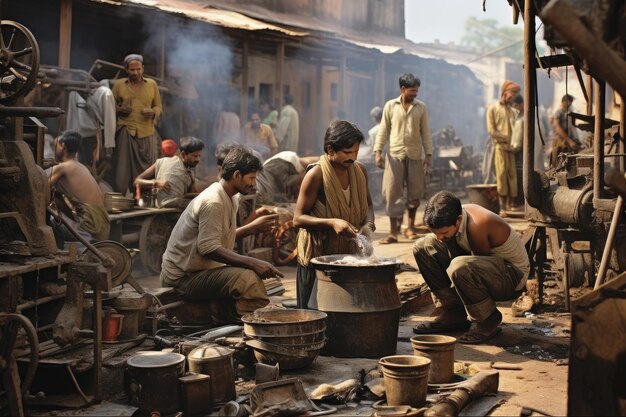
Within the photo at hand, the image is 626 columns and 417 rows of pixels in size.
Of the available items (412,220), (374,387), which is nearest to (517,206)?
(412,220)

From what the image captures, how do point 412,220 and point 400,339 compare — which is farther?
point 412,220

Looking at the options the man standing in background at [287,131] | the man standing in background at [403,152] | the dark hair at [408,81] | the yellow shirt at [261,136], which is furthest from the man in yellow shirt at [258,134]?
the dark hair at [408,81]

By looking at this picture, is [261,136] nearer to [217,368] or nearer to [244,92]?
[244,92]

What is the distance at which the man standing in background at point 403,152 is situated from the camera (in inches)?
496

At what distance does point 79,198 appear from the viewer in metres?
9.37

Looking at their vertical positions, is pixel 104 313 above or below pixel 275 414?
above

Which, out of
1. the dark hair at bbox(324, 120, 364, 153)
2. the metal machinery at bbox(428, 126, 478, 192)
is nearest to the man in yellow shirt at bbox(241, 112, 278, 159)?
the metal machinery at bbox(428, 126, 478, 192)

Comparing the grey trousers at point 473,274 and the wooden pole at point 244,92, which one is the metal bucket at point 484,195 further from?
the grey trousers at point 473,274

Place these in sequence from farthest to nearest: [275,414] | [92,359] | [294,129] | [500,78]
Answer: [500,78] → [294,129] → [92,359] → [275,414]

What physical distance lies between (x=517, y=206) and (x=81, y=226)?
8.65 m

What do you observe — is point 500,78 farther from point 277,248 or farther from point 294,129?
point 277,248

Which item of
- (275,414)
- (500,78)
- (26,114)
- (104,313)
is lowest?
(275,414)

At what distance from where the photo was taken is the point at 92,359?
5633 mm

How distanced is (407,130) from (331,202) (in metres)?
5.75
